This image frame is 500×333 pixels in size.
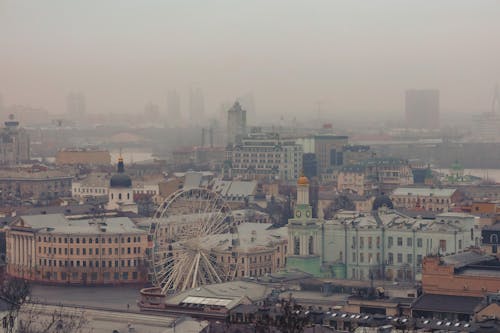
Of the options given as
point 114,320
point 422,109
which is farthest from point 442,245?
point 422,109

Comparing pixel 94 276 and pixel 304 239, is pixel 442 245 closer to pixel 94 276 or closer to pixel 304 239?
pixel 304 239

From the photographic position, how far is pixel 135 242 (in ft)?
94.0

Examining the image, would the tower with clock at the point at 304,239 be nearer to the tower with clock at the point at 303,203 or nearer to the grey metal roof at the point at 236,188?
the tower with clock at the point at 303,203

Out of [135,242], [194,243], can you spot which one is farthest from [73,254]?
[194,243]

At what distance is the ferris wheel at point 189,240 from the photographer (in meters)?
24.0

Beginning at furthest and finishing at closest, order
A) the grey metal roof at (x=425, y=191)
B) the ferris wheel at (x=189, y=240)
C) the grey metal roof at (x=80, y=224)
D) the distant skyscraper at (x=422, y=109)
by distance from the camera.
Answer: the distant skyscraper at (x=422, y=109), the grey metal roof at (x=425, y=191), the grey metal roof at (x=80, y=224), the ferris wheel at (x=189, y=240)

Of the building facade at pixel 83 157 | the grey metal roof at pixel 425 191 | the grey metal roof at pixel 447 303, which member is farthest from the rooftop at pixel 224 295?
the building facade at pixel 83 157

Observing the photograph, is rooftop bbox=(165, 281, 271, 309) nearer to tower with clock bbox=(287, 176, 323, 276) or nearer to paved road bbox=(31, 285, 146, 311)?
paved road bbox=(31, 285, 146, 311)

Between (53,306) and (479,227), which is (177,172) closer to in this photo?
(479,227)

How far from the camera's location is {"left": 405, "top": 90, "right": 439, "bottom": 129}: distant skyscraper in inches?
3162

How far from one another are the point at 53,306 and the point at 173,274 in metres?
4.49

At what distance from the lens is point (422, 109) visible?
82.9m

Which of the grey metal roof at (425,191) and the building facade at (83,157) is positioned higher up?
the building facade at (83,157)

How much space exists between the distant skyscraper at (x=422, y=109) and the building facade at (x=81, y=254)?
5011 cm
